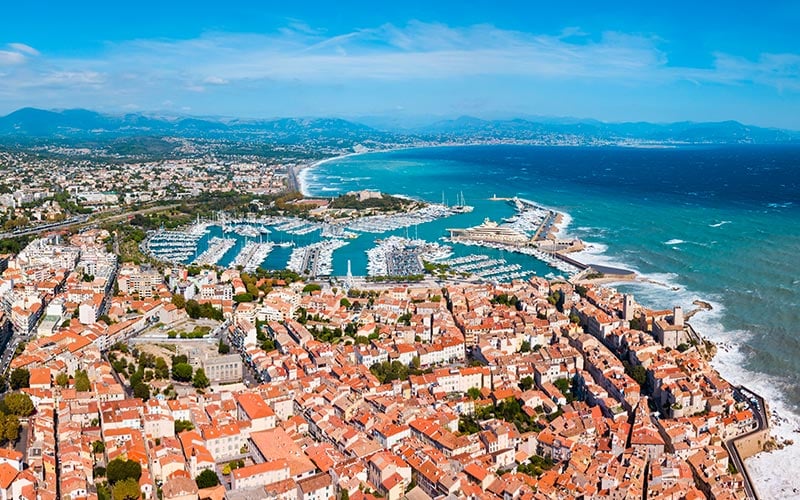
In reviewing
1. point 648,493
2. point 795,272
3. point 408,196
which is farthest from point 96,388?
point 408,196

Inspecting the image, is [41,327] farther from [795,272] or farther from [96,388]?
[795,272]

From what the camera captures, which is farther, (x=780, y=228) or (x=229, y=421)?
(x=780, y=228)

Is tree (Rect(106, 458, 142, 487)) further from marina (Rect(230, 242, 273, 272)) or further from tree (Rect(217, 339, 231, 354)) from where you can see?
marina (Rect(230, 242, 273, 272))

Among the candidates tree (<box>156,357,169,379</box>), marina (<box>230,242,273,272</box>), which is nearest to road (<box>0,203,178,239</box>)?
marina (<box>230,242,273,272</box>)

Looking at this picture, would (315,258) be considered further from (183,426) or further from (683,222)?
(683,222)

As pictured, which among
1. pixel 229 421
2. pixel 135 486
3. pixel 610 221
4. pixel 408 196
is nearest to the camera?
pixel 135 486

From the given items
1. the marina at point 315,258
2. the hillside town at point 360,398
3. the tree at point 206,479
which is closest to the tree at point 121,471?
the hillside town at point 360,398
